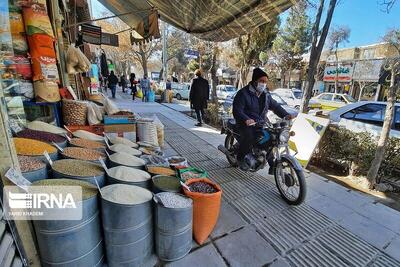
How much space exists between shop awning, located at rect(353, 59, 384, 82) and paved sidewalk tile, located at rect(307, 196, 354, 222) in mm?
22254

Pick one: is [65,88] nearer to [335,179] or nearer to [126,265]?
[126,265]

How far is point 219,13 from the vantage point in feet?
13.5

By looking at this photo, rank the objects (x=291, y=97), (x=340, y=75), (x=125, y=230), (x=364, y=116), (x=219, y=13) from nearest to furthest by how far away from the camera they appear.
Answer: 1. (x=125, y=230)
2. (x=219, y=13)
3. (x=364, y=116)
4. (x=291, y=97)
5. (x=340, y=75)

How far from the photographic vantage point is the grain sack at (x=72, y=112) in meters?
3.37

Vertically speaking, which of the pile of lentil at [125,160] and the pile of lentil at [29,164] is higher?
the pile of lentil at [29,164]

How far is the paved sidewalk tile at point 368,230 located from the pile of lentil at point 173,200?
210cm

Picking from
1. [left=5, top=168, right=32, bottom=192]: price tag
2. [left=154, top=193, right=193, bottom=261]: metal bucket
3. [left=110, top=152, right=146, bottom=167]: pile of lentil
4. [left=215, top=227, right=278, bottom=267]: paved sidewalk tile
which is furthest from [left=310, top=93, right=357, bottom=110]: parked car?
[left=5, top=168, right=32, bottom=192]: price tag

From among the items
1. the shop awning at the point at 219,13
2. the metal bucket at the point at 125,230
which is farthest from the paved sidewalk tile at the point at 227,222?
the shop awning at the point at 219,13

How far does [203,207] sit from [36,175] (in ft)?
4.82

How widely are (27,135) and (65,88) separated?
1651 mm

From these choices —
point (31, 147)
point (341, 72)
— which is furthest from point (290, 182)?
point (341, 72)

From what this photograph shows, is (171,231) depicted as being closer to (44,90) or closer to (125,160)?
(125,160)

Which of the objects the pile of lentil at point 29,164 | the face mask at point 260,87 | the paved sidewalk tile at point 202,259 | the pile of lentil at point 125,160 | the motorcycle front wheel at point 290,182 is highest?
the face mask at point 260,87

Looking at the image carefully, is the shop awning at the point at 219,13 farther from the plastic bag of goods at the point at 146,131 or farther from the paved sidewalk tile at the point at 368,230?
the paved sidewalk tile at the point at 368,230
